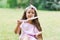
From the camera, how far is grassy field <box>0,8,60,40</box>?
4.72 feet

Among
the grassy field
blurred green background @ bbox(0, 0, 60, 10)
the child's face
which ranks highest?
blurred green background @ bbox(0, 0, 60, 10)

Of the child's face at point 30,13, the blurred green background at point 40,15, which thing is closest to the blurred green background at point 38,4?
the blurred green background at point 40,15

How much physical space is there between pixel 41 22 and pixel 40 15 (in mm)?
52

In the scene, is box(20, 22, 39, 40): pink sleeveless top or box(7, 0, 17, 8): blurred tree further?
box(7, 0, 17, 8): blurred tree

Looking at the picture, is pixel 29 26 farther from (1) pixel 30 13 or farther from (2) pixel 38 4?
(2) pixel 38 4

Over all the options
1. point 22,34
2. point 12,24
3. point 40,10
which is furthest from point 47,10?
point 22,34

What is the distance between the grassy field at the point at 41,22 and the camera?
1.44 meters

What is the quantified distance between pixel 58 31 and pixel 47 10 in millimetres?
175

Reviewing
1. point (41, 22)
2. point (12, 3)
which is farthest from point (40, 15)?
point (12, 3)

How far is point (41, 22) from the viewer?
1.47 metres

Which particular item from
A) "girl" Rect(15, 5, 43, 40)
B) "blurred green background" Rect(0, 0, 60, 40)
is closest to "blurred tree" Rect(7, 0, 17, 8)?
"blurred green background" Rect(0, 0, 60, 40)

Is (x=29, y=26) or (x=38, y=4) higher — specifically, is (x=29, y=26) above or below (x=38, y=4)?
below

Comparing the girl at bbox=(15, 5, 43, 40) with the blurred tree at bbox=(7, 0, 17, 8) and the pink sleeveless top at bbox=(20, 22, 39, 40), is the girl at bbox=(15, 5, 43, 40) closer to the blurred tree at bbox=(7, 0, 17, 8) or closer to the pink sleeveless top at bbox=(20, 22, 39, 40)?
the pink sleeveless top at bbox=(20, 22, 39, 40)

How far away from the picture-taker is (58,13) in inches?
58.7
